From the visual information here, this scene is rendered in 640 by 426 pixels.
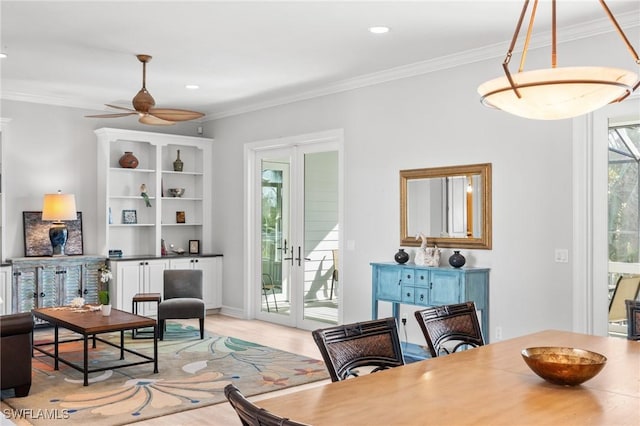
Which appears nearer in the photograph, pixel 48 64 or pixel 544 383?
pixel 544 383

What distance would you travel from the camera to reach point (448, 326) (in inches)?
120

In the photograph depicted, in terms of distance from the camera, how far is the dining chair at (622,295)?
457cm

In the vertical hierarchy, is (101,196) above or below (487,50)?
below

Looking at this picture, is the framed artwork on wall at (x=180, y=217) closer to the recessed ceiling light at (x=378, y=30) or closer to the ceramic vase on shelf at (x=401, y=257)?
the ceramic vase on shelf at (x=401, y=257)

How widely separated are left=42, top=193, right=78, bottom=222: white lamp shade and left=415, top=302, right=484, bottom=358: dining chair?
17.6 feet

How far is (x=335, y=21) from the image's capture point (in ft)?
15.4

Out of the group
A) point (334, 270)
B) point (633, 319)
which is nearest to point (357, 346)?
point (633, 319)

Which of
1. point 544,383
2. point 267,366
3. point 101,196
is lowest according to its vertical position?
point 267,366

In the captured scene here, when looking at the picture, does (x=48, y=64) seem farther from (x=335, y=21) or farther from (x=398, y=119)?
(x=398, y=119)

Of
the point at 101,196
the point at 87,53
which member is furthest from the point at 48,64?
the point at 101,196

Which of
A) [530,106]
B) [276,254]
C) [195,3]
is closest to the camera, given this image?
[530,106]

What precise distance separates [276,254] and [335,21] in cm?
380

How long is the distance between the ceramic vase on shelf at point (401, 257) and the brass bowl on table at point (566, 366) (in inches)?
131

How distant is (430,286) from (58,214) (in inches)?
172
